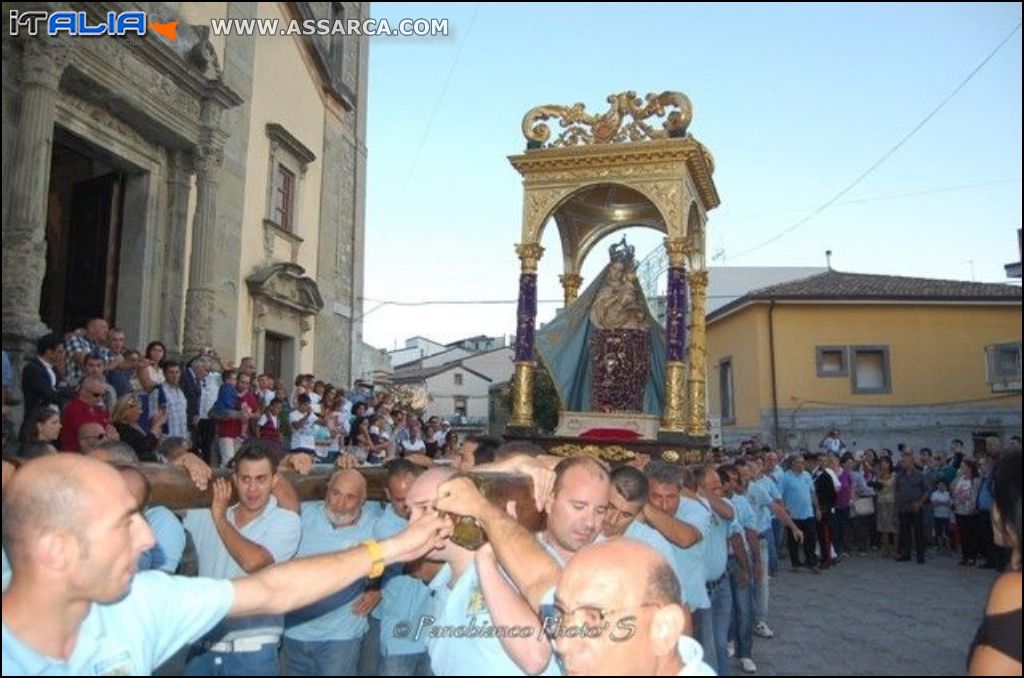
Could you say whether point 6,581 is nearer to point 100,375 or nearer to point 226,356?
point 100,375

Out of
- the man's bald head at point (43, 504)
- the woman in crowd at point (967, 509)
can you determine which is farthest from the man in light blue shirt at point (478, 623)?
the woman in crowd at point (967, 509)

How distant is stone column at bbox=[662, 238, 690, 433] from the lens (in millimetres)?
10695

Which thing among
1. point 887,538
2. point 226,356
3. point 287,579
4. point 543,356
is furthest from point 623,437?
point 287,579

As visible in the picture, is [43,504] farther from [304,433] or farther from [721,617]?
[304,433]

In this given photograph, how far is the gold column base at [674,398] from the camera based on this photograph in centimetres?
1064

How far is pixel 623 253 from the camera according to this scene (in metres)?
12.6

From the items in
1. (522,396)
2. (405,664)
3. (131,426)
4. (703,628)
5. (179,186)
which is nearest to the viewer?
(405,664)

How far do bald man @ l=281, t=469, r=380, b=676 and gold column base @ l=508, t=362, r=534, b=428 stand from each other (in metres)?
6.68

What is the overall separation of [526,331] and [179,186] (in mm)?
5439

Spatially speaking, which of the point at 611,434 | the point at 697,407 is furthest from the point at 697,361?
the point at 611,434

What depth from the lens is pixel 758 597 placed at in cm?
789

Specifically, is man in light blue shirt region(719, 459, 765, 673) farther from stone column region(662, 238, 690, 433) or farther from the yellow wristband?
the yellow wristband

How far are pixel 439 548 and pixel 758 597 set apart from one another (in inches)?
239

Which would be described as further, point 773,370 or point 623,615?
point 773,370
